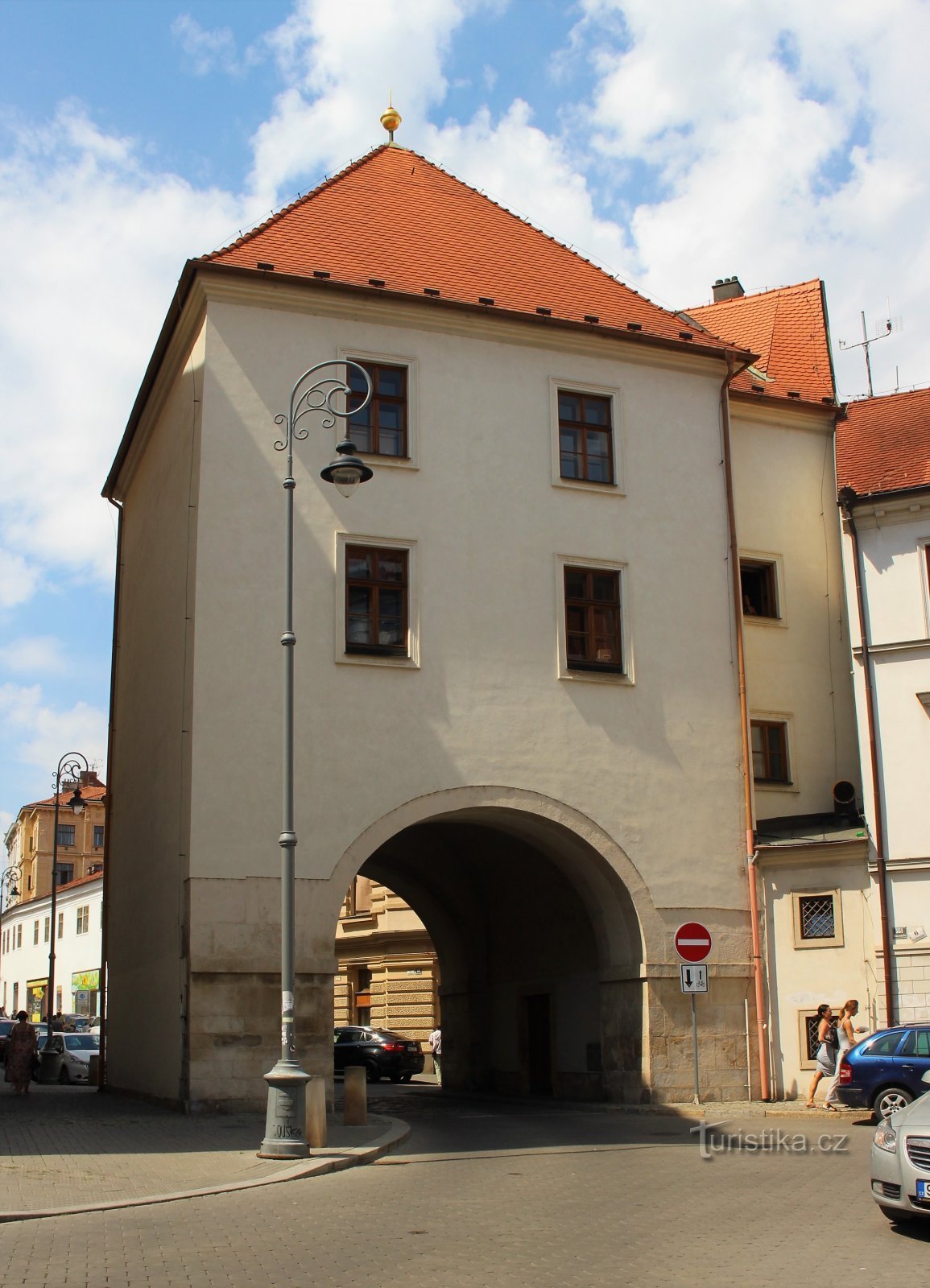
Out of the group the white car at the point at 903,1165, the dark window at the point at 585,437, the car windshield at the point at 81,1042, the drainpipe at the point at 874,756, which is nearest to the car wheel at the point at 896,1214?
the white car at the point at 903,1165

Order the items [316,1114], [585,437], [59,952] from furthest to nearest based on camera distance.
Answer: [59,952], [585,437], [316,1114]

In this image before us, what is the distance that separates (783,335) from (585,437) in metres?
8.31

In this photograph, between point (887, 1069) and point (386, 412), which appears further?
point (386, 412)

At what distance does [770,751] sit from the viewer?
25.7 m

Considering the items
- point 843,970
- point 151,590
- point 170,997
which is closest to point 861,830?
point 843,970

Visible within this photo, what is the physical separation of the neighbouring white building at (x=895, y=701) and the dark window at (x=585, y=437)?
13.3 ft

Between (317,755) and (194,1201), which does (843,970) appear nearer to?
(317,755)

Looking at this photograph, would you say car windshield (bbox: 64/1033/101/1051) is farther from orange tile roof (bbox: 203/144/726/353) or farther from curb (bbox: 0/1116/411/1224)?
orange tile roof (bbox: 203/144/726/353)

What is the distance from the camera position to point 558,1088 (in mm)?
25766

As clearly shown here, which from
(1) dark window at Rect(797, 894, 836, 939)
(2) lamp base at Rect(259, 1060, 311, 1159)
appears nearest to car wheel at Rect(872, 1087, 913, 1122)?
(1) dark window at Rect(797, 894, 836, 939)

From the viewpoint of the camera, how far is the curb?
11.5m

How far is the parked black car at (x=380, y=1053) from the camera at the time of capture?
34969 millimetres

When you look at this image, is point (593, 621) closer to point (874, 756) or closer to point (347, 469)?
point (874, 756)

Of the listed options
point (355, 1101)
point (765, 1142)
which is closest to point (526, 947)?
point (355, 1101)
